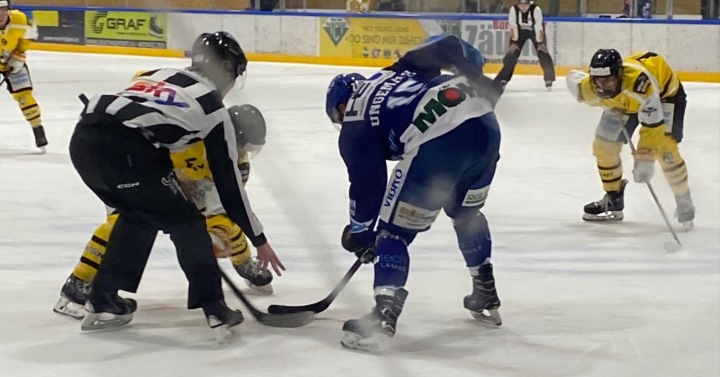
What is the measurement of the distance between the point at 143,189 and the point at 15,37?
453cm

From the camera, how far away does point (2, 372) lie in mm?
3125

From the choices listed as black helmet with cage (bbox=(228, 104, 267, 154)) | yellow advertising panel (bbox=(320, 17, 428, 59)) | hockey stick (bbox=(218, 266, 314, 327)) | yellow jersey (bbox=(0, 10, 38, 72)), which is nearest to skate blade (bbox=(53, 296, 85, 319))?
hockey stick (bbox=(218, 266, 314, 327))

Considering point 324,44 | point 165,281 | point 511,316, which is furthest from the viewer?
point 324,44

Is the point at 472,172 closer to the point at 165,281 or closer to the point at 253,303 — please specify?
the point at 253,303

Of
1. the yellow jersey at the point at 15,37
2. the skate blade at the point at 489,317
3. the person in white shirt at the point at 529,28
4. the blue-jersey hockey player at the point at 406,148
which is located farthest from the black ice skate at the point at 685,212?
the person in white shirt at the point at 529,28

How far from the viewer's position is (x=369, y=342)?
3.30 meters

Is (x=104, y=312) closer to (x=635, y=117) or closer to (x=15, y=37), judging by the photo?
(x=635, y=117)

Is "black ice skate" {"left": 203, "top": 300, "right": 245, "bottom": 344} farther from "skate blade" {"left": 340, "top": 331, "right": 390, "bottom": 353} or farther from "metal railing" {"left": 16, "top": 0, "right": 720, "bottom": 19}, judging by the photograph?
"metal railing" {"left": 16, "top": 0, "right": 720, "bottom": 19}

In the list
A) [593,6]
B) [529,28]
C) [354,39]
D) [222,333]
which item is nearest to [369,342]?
[222,333]

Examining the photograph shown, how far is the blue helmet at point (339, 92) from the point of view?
3.41 metres

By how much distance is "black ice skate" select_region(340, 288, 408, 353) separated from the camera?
331 centimetres

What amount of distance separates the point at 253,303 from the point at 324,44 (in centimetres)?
1027

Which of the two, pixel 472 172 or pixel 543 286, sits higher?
pixel 472 172

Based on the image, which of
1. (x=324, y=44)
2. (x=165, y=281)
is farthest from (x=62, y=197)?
(x=324, y=44)
